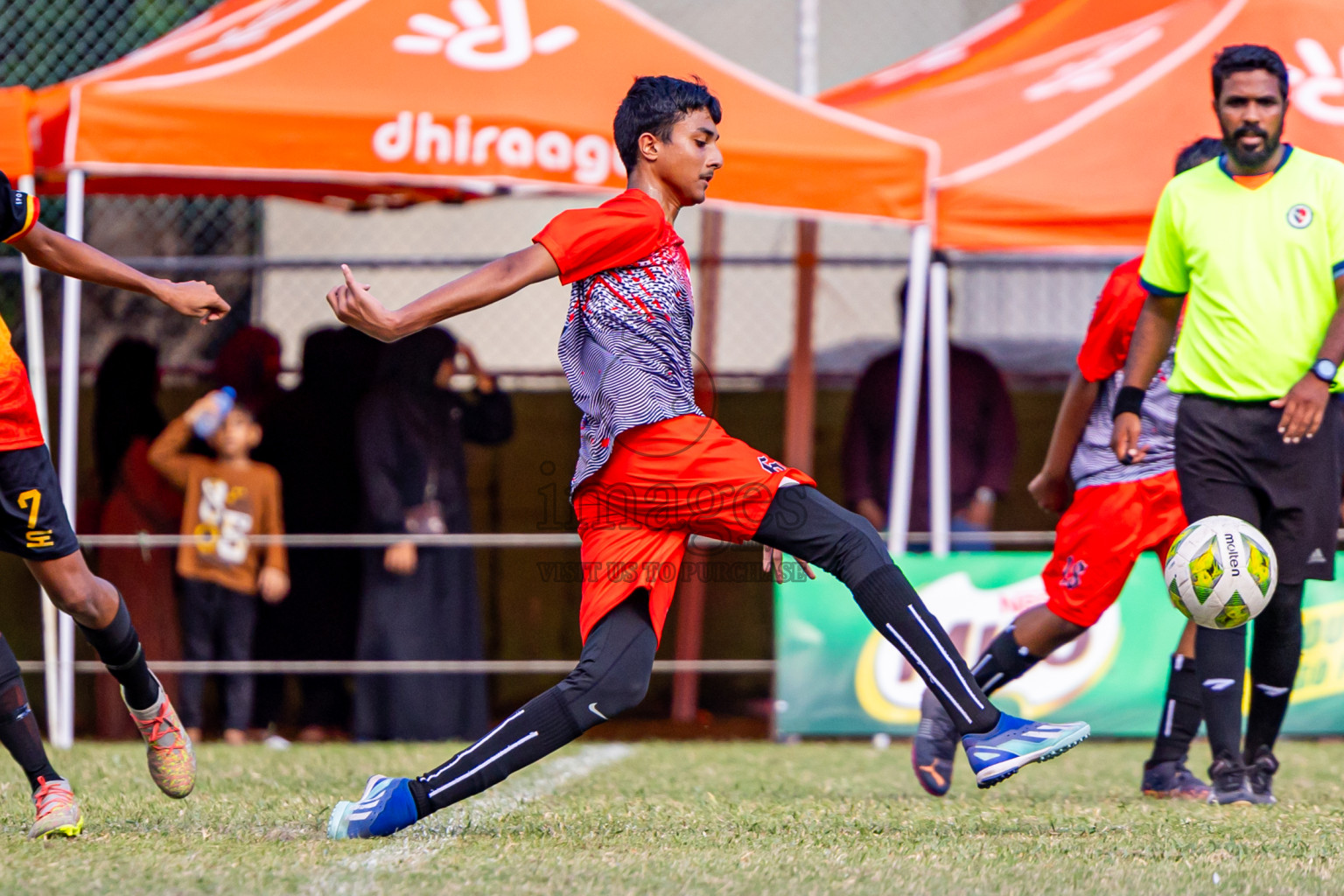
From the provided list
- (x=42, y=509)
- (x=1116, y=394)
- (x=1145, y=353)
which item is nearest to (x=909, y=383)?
(x=1116, y=394)

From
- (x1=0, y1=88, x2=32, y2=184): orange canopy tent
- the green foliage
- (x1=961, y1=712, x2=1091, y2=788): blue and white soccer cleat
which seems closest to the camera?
(x1=961, y1=712, x2=1091, y2=788): blue and white soccer cleat

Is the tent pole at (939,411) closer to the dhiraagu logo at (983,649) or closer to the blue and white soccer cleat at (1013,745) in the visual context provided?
the dhiraagu logo at (983,649)

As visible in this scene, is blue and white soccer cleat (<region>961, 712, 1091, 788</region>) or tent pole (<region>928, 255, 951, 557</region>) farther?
tent pole (<region>928, 255, 951, 557</region>)

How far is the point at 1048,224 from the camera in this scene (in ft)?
22.1

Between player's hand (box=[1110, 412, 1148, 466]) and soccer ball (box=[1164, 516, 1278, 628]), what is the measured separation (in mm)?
289

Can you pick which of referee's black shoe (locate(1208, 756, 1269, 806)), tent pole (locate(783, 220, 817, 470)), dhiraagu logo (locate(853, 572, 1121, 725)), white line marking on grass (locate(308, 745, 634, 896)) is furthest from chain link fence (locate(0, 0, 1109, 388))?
referee's black shoe (locate(1208, 756, 1269, 806))

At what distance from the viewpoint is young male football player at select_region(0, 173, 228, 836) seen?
3.75 m

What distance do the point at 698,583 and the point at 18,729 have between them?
5.01m

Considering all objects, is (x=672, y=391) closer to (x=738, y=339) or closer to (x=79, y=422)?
(x=79, y=422)

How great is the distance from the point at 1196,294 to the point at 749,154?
2624mm

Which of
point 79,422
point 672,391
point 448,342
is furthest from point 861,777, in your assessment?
point 79,422

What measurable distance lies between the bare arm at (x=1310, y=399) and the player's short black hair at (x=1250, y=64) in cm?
62

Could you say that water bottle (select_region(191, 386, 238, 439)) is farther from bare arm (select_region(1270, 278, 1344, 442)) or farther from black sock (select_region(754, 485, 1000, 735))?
bare arm (select_region(1270, 278, 1344, 442))

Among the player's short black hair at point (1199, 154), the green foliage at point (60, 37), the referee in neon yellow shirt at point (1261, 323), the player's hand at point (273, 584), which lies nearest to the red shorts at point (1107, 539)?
the referee in neon yellow shirt at point (1261, 323)
